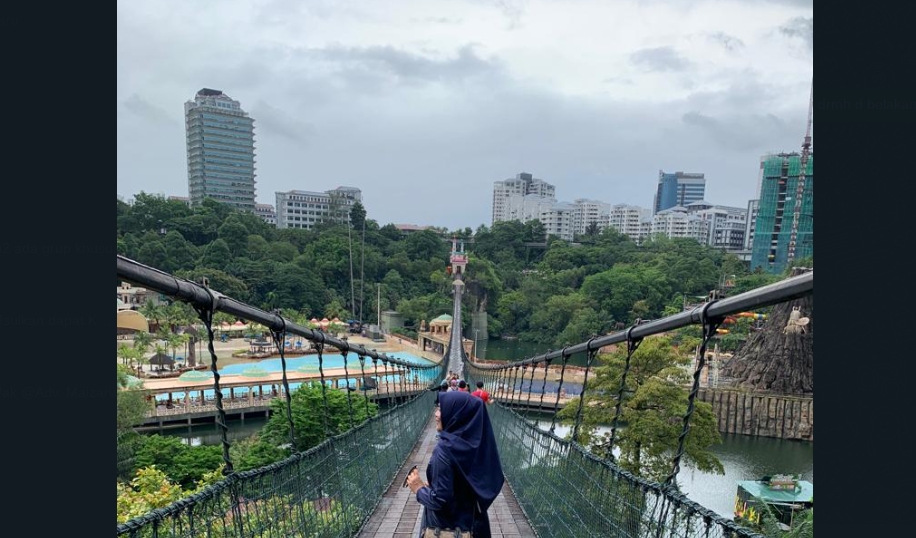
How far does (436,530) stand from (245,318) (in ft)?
2.83

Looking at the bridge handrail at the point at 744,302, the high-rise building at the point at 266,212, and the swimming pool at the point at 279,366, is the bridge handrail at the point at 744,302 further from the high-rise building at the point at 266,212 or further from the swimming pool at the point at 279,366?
the high-rise building at the point at 266,212

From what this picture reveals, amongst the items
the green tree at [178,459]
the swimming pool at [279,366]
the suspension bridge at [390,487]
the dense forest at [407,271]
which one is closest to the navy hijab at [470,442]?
the suspension bridge at [390,487]

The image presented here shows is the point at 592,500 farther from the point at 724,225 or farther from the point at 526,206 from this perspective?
the point at 526,206

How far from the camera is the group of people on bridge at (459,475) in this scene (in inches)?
55.1

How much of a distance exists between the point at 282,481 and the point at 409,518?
1.01 metres

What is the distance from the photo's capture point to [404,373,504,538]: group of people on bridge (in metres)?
1.40

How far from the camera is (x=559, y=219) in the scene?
59.7 meters

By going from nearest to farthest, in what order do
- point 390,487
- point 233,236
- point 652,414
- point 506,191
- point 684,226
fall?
1. point 390,487
2. point 652,414
3. point 233,236
4. point 684,226
5. point 506,191

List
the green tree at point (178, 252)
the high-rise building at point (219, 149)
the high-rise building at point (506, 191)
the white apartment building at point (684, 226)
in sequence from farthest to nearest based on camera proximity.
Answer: the high-rise building at point (506, 191) < the white apartment building at point (684, 226) < the high-rise building at point (219, 149) < the green tree at point (178, 252)

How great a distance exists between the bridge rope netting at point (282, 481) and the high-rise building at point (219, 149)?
164ft

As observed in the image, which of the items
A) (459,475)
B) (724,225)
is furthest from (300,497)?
(724,225)

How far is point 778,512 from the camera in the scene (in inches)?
319

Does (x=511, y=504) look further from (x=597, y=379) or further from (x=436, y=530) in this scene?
(x=597, y=379)

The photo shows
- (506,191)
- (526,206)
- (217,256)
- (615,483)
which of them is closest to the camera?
(615,483)
